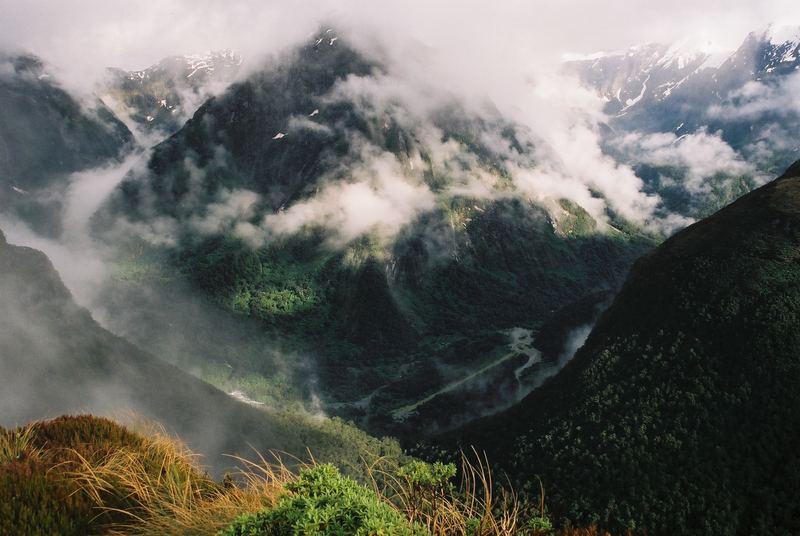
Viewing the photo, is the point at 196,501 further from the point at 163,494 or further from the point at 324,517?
the point at 324,517

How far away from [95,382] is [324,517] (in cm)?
11733

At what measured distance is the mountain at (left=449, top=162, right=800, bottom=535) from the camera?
71125 millimetres

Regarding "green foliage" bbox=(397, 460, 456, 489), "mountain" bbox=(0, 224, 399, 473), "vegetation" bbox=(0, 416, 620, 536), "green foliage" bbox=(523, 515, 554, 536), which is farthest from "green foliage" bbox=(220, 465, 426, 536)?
"mountain" bbox=(0, 224, 399, 473)

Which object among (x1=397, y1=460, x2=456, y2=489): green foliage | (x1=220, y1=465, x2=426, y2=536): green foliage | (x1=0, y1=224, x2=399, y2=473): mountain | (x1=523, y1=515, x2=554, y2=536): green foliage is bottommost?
(x1=523, y1=515, x2=554, y2=536): green foliage

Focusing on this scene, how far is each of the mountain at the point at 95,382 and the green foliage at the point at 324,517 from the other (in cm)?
9079

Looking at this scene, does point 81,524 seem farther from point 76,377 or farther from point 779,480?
point 76,377

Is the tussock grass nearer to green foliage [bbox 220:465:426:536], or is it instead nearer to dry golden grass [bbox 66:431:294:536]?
dry golden grass [bbox 66:431:294:536]

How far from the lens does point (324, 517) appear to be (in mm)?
6973

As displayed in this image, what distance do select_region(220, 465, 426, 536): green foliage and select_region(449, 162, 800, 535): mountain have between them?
72.4m

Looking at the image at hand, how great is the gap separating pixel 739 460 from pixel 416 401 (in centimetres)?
12656

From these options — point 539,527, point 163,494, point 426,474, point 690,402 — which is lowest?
point 690,402

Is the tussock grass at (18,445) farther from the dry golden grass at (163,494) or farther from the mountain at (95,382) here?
the mountain at (95,382)

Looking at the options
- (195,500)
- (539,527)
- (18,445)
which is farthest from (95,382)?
(539,527)

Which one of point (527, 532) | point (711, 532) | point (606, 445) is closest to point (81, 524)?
point (527, 532)
